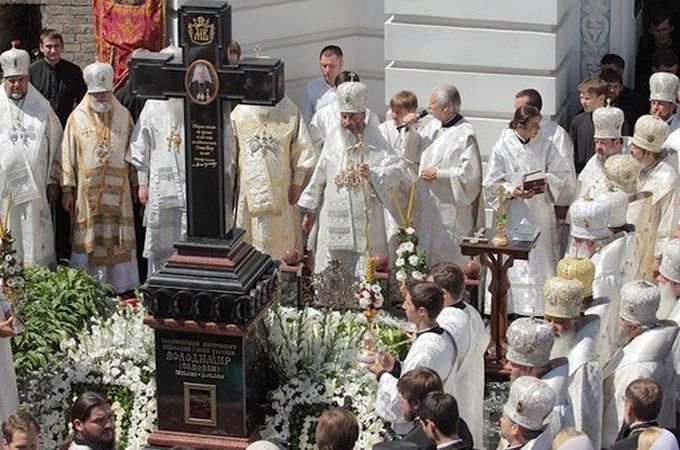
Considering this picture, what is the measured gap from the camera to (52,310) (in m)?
12.7

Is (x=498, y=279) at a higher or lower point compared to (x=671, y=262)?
lower

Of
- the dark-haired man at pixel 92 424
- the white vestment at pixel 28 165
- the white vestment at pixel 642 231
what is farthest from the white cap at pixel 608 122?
the dark-haired man at pixel 92 424

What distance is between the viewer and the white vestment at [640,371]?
439 inches

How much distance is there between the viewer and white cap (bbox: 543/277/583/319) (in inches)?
432

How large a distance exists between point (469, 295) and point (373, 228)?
140 centimetres

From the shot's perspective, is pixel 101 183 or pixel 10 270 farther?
pixel 101 183

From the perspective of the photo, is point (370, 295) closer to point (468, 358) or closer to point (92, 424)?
point (468, 358)

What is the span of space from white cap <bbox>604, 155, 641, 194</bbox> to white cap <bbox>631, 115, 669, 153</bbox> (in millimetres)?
347

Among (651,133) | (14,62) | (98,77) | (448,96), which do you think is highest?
(14,62)

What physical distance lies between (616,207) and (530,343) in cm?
232

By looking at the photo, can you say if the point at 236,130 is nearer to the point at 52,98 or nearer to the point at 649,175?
the point at 52,98

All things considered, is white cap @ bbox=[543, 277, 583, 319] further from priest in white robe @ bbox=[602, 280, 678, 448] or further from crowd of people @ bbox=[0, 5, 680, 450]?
crowd of people @ bbox=[0, 5, 680, 450]

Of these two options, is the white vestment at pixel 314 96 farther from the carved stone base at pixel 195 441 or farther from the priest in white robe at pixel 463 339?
the carved stone base at pixel 195 441

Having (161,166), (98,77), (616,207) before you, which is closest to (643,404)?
(616,207)
